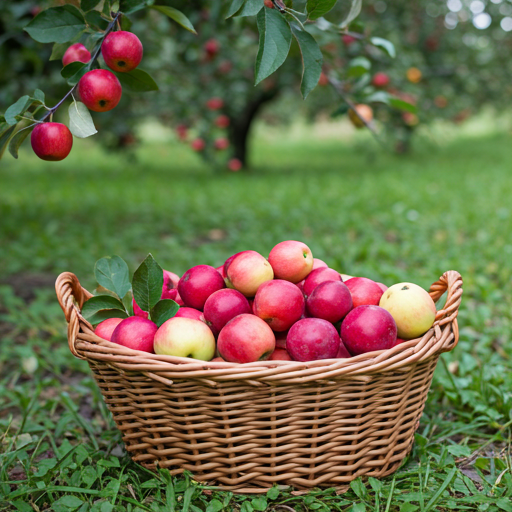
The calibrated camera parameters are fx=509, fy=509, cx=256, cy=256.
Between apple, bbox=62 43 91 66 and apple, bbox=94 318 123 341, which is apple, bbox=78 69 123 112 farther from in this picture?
apple, bbox=94 318 123 341

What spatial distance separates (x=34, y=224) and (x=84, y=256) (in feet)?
4.14

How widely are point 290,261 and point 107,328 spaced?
0.59m

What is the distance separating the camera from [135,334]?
1.39m

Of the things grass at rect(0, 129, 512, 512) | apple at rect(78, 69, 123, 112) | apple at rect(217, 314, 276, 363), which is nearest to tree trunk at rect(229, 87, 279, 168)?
grass at rect(0, 129, 512, 512)

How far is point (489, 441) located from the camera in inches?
62.4

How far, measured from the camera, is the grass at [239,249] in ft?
4.47

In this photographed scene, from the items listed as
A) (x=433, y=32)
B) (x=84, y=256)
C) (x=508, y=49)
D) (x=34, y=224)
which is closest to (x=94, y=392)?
(x=84, y=256)

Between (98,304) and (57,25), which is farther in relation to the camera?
(98,304)

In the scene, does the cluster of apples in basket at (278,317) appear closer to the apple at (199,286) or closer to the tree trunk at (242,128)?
the apple at (199,286)

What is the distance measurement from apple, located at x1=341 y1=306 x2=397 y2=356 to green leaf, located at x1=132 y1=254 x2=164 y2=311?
0.55 metres

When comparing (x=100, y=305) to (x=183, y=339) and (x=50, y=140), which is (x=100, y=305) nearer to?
(x=183, y=339)

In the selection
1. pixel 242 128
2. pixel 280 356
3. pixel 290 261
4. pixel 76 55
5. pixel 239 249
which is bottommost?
pixel 242 128

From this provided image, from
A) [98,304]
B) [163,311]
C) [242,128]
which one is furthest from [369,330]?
[242,128]

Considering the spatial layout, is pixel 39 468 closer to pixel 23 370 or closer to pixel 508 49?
pixel 23 370
